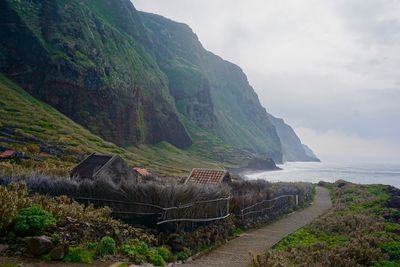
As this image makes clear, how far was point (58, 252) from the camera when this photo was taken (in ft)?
33.4

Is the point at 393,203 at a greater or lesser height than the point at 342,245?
greater

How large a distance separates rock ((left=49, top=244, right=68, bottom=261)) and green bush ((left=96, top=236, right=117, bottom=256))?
110 cm

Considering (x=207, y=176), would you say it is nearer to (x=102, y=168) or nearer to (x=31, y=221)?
(x=102, y=168)

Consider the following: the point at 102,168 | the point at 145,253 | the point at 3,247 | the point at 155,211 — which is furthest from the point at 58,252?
the point at 102,168

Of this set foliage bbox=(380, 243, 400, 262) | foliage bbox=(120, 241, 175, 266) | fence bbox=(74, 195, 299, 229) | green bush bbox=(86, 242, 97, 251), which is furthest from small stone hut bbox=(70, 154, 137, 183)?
foliage bbox=(380, 243, 400, 262)

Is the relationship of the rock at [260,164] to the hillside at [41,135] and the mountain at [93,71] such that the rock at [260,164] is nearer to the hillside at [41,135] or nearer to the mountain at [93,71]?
the mountain at [93,71]

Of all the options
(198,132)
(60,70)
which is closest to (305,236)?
(60,70)

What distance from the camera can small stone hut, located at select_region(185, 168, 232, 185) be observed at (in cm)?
2531

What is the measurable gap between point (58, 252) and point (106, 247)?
150cm

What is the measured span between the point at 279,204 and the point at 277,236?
29.0ft

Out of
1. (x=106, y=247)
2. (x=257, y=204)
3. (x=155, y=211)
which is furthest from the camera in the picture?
(x=257, y=204)

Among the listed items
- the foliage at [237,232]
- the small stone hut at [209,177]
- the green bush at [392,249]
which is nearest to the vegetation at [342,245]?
the green bush at [392,249]

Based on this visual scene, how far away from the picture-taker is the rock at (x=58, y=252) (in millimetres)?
10133

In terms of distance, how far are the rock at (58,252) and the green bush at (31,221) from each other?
957 mm
